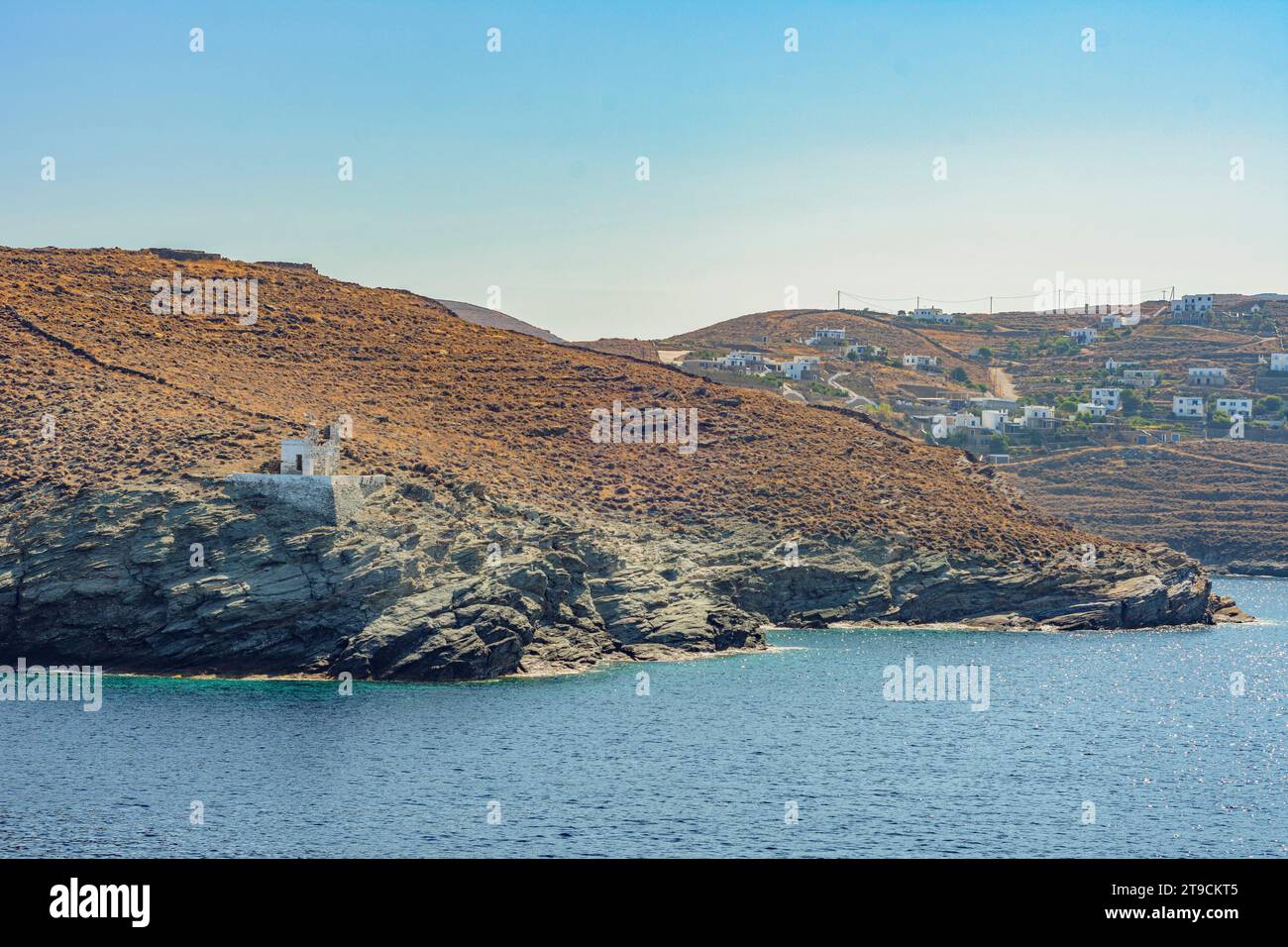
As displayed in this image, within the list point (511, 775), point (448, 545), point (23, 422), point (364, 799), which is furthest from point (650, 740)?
point (23, 422)

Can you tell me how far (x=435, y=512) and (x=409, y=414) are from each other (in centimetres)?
2520

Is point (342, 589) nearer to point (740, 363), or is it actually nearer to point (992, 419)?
point (740, 363)

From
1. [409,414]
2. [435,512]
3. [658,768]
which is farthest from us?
[409,414]

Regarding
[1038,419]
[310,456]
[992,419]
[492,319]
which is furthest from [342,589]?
[1038,419]

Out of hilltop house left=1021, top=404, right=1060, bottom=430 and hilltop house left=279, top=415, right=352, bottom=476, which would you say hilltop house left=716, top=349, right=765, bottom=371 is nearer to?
hilltop house left=1021, top=404, right=1060, bottom=430

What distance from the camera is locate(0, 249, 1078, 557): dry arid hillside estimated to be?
300 ft

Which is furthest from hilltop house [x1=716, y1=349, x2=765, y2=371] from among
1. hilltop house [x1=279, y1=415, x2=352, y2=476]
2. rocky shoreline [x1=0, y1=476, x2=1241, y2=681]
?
hilltop house [x1=279, y1=415, x2=352, y2=476]

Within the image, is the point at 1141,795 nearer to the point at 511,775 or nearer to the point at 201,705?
the point at 511,775

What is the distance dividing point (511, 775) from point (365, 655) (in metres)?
22.6

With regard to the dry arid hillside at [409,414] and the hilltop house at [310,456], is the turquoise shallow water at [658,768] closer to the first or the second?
the hilltop house at [310,456]

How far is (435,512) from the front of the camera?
281 ft

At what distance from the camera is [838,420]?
431 feet

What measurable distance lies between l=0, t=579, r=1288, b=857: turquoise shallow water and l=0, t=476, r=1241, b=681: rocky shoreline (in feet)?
11.4

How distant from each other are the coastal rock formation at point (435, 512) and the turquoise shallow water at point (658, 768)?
5.73m
